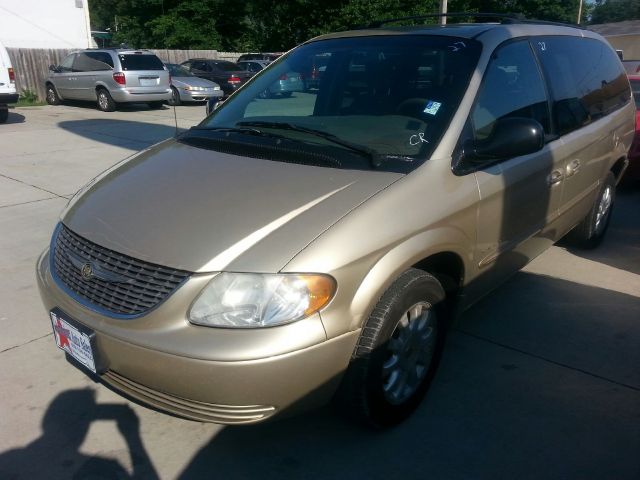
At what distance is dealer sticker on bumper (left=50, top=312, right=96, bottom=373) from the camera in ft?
8.05

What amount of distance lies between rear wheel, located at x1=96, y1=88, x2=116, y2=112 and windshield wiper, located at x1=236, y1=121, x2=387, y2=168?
46.1 feet

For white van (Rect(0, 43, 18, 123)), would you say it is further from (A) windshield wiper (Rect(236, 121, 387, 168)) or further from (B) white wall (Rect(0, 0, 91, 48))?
(A) windshield wiper (Rect(236, 121, 387, 168))

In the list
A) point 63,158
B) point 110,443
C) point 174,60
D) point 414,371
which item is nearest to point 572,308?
point 414,371

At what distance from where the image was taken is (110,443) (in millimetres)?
2721

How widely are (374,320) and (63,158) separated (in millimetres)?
8264

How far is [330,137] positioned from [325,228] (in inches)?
33.6

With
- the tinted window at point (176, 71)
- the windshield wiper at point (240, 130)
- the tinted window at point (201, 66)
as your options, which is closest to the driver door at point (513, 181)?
the windshield wiper at point (240, 130)

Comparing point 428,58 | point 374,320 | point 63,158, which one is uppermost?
point 428,58

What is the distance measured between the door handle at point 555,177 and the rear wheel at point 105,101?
1473cm

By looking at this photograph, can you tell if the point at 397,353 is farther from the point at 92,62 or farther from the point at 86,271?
the point at 92,62

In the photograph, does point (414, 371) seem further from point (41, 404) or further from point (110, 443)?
point (41, 404)

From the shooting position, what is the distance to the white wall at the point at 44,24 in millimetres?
21875

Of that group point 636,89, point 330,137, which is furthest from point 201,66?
point 330,137

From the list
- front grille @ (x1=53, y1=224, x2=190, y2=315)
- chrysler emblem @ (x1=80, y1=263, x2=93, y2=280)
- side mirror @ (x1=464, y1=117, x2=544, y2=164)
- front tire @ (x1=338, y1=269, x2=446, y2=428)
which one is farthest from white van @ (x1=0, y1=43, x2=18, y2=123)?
front tire @ (x1=338, y1=269, x2=446, y2=428)
